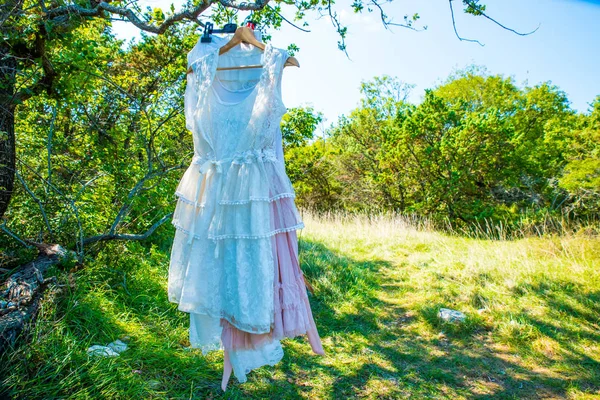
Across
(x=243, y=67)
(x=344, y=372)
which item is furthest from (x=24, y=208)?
(x=344, y=372)

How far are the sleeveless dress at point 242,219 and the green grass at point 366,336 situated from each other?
749 mm

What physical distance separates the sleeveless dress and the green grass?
75 cm

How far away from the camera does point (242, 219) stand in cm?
193

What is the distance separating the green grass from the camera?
2.26 metres

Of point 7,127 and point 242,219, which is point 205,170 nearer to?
point 242,219

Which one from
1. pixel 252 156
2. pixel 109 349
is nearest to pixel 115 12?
pixel 252 156

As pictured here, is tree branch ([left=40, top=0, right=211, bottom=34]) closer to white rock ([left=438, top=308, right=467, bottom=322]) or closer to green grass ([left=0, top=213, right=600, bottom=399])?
green grass ([left=0, top=213, right=600, bottom=399])

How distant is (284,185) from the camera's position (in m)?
1.93

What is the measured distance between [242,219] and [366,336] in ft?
6.85

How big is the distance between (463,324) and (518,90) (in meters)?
20.5

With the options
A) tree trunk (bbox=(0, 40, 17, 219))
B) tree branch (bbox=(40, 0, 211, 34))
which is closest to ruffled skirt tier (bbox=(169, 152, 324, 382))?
tree branch (bbox=(40, 0, 211, 34))

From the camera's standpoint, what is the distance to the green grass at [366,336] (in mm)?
2260

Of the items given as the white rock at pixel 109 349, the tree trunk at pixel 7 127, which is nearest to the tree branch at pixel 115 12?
the tree trunk at pixel 7 127

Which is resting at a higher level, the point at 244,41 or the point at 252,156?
the point at 244,41
